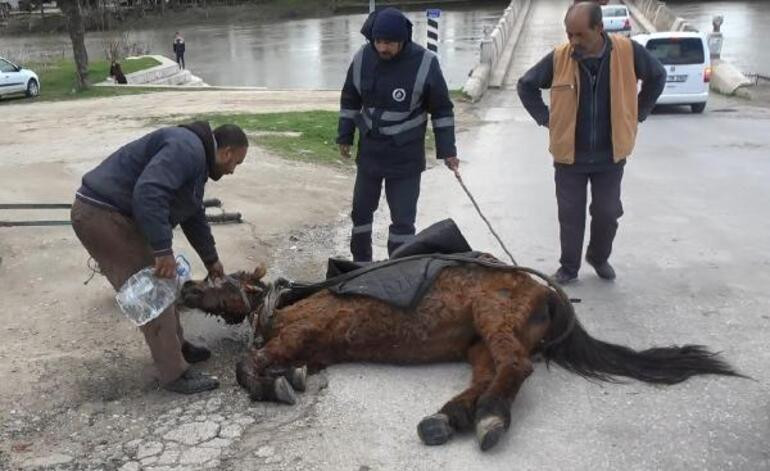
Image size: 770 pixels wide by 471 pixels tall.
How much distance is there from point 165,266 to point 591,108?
3052mm

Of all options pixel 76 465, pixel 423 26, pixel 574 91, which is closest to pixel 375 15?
pixel 574 91

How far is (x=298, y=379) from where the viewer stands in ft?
13.5

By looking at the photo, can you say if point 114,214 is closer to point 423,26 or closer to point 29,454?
point 29,454

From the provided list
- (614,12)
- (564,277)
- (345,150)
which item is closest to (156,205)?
(345,150)

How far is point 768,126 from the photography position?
15203 mm

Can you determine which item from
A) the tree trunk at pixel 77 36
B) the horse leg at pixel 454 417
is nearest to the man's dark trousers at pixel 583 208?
the horse leg at pixel 454 417

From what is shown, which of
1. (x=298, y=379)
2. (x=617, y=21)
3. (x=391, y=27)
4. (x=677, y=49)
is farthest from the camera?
(x=617, y=21)

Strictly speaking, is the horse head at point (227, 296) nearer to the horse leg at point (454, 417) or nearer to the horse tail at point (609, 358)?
the horse leg at point (454, 417)

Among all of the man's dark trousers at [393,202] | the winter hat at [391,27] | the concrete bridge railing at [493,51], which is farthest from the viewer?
the concrete bridge railing at [493,51]

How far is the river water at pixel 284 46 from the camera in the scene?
36.7 m

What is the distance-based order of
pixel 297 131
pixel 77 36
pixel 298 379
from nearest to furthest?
pixel 298 379, pixel 297 131, pixel 77 36

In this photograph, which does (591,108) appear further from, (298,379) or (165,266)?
(165,266)

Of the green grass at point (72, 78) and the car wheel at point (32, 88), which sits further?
the car wheel at point (32, 88)

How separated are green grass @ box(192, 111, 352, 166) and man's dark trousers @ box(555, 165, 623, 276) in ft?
17.7
